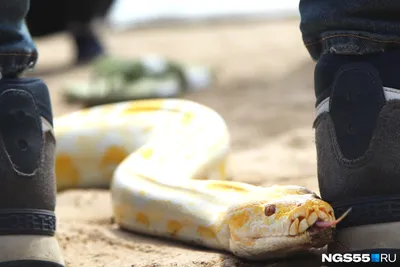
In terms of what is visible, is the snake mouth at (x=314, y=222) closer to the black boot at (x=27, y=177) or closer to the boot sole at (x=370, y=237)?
the boot sole at (x=370, y=237)

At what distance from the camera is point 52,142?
8.10 ft

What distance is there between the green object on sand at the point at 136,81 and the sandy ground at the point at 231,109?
0.66ft

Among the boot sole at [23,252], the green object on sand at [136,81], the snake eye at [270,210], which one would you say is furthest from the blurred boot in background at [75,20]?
the snake eye at [270,210]

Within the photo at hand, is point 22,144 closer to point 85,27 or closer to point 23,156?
point 23,156

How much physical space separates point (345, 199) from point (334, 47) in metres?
0.45

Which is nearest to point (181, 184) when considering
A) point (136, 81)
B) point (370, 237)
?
point (370, 237)

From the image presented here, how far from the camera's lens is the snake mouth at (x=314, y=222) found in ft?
7.06

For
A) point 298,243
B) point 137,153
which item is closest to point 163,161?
point 137,153

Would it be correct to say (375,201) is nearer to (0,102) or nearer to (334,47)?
(334,47)

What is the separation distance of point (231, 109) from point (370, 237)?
4.73 meters

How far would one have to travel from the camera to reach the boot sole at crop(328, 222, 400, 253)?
6.83ft

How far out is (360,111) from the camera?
2.21m

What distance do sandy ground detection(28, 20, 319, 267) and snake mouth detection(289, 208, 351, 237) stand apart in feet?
0.55

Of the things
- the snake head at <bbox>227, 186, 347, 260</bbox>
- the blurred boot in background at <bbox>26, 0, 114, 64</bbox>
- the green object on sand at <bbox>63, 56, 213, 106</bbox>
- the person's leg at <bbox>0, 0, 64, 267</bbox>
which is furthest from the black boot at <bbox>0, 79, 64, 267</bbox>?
the blurred boot in background at <bbox>26, 0, 114, 64</bbox>
